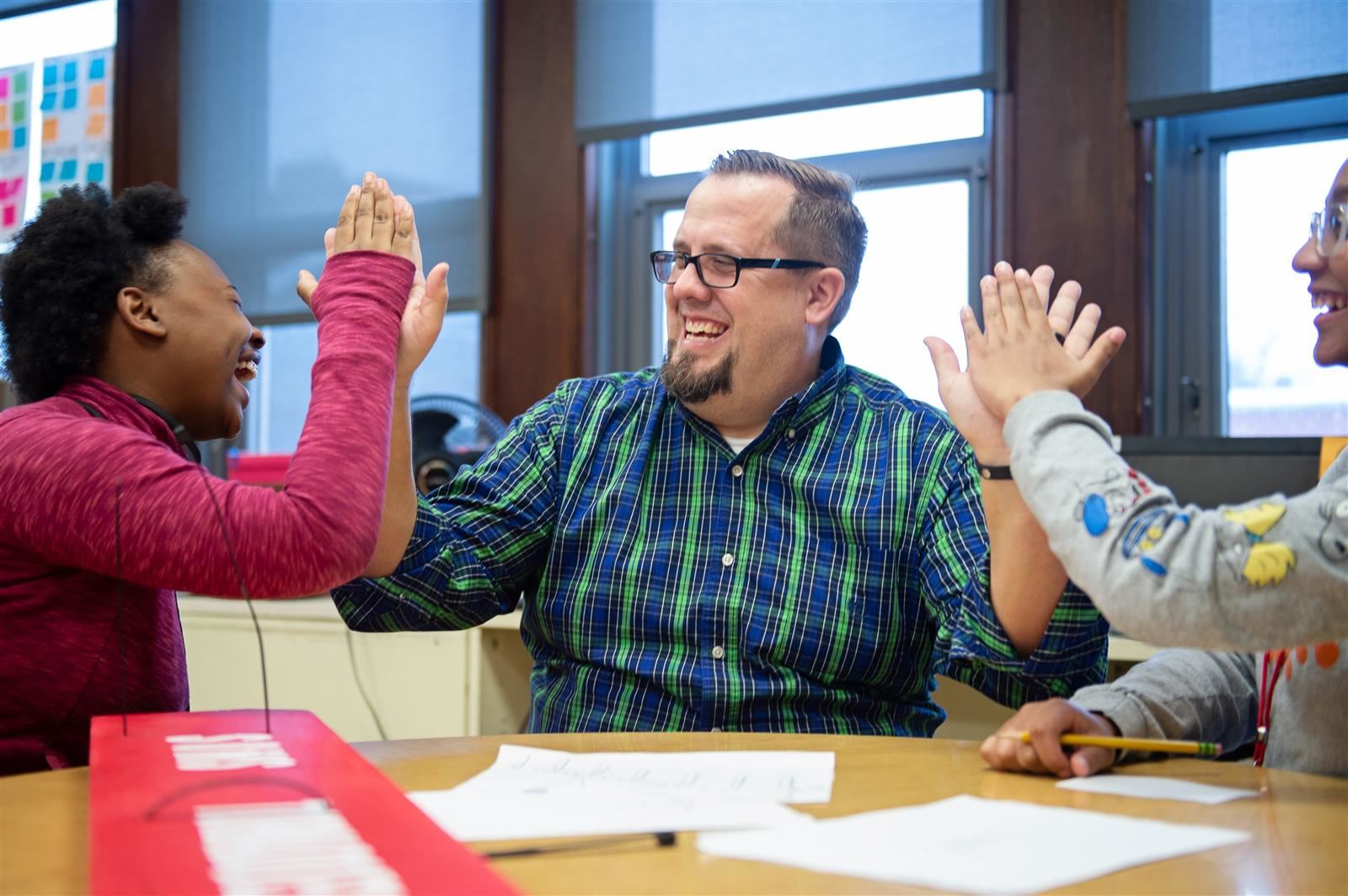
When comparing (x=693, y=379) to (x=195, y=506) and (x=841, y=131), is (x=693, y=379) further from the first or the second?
(x=841, y=131)

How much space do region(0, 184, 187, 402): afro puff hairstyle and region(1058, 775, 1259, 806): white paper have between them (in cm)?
103

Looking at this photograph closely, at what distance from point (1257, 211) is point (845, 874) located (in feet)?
8.19

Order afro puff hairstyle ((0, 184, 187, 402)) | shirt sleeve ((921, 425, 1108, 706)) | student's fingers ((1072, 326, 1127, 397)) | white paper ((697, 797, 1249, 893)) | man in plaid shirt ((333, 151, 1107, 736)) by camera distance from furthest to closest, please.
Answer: man in plaid shirt ((333, 151, 1107, 736)), shirt sleeve ((921, 425, 1108, 706)), afro puff hairstyle ((0, 184, 187, 402)), student's fingers ((1072, 326, 1127, 397)), white paper ((697, 797, 1249, 893))

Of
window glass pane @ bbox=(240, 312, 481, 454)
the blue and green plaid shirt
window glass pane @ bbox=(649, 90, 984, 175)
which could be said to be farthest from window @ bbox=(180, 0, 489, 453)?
the blue and green plaid shirt

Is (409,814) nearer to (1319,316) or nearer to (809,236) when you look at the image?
(1319,316)

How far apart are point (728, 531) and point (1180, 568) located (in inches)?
32.1

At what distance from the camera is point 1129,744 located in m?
1.07

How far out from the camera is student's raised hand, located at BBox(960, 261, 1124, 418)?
116 centimetres

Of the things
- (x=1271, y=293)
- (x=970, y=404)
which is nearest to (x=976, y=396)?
(x=970, y=404)

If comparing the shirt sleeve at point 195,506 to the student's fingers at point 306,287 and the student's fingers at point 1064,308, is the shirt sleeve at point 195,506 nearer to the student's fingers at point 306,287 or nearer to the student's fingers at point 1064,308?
the student's fingers at point 306,287

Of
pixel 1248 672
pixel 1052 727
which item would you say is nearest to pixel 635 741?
pixel 1052 727

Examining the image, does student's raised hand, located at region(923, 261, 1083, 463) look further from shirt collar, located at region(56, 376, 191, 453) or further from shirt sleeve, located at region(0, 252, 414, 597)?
shirt collar, located at region(56, 376, 191, 453)

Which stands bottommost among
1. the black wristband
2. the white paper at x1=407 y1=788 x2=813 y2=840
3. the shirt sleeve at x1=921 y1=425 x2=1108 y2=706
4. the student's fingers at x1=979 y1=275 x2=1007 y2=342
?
the white paper at x1=407 y1=788 x2=813 y2=840

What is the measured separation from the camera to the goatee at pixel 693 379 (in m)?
1.77
